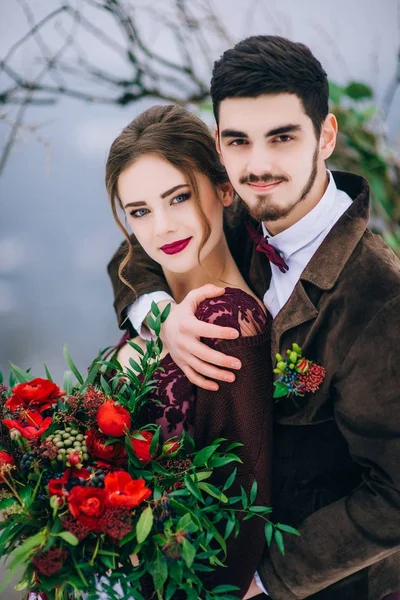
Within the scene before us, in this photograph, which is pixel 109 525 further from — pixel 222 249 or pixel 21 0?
pixel 21 0

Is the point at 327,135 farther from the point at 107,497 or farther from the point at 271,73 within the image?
the point at 107,497

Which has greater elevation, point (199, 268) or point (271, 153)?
point (271, 153)

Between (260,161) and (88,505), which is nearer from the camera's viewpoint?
(88,505)

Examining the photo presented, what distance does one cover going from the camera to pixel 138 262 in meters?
1.98

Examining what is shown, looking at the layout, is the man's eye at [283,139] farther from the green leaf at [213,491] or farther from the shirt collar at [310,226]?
the green leaf at [213,491]

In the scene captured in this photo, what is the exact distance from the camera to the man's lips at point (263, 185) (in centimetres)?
150

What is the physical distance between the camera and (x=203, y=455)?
142 cm

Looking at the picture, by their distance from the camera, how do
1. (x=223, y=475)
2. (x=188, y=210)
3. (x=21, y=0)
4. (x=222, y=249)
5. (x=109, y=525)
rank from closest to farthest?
1. (x=109, y=525)
2. (x=223, y=475)
3. (x=188, y=210)
4. (x=222, y=249)
5. (x=21, y=0)

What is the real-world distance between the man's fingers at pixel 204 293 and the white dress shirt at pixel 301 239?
0.57 feet

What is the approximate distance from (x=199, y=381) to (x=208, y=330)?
116 mm

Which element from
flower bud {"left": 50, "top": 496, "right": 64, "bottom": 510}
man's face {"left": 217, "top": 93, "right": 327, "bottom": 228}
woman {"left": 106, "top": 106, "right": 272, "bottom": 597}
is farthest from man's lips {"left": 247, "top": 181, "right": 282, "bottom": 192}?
flower bud {"left": 50, "top": 496, "right": 64, "bottom": 510}

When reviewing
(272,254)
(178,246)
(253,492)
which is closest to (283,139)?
(272,254)

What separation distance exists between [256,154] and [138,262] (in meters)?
0.62

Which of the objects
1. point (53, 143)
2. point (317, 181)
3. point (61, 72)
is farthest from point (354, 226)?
point (61, 72)
